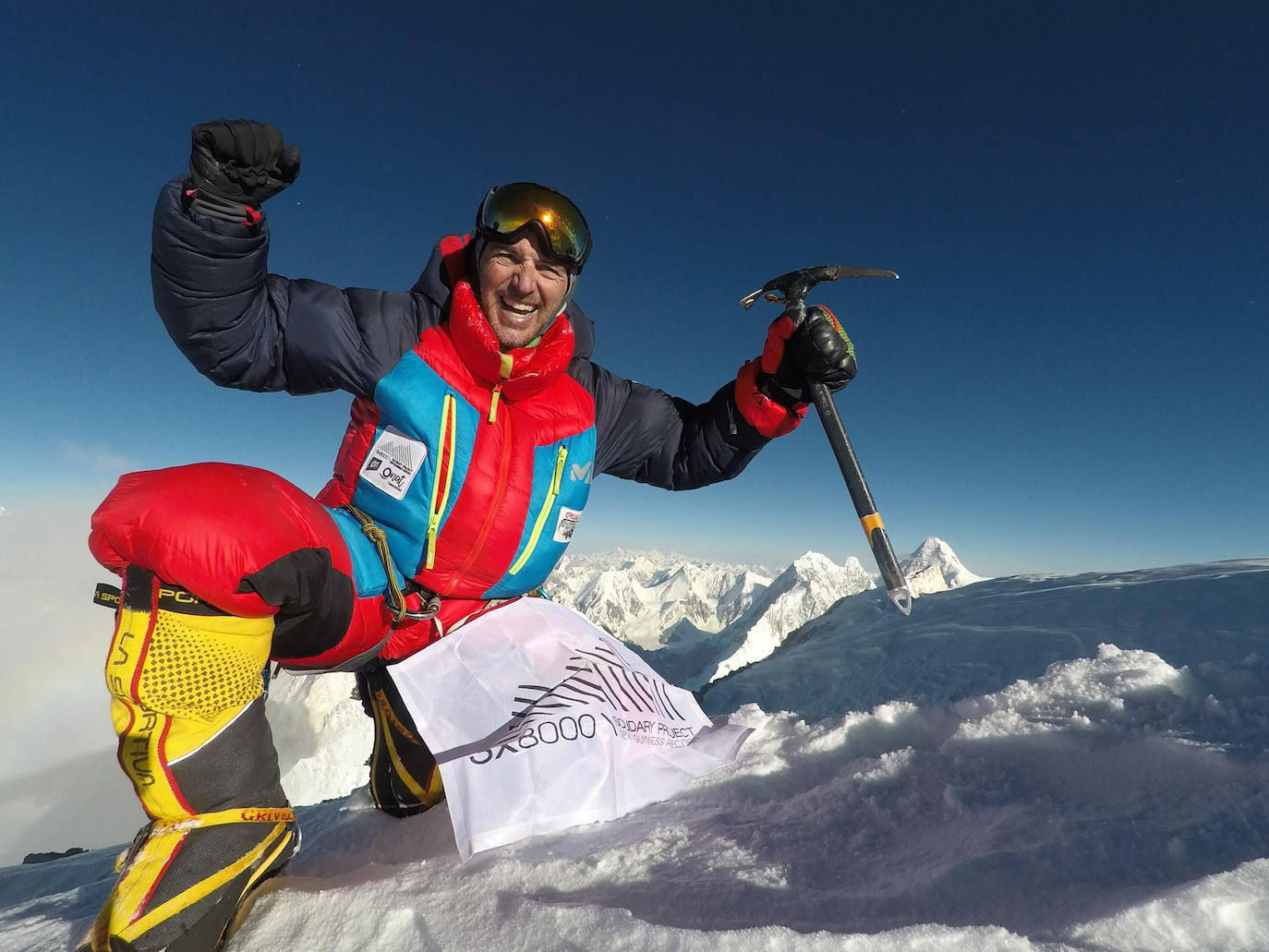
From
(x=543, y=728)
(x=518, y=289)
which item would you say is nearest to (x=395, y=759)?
(x=543, y=728)

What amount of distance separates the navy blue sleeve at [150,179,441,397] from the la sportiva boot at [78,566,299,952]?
41.6 inches

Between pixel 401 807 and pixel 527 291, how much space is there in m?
2.48

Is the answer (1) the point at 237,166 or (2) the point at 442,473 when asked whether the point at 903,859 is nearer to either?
(2) the point at 442,473

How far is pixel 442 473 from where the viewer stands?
235 cm

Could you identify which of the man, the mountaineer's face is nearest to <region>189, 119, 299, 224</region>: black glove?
the man

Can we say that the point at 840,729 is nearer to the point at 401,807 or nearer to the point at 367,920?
the point at 367,920

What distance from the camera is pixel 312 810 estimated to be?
10.5ft

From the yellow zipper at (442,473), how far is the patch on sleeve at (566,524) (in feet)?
1.90

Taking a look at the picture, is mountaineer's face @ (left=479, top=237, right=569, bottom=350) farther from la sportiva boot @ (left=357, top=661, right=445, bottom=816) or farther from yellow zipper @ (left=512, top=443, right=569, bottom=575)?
la sportiva boot @ (left=357, top=661, right=445, bottom=816)

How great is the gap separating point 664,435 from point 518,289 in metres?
1.35

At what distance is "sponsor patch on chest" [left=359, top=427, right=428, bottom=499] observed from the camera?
2.35 metres

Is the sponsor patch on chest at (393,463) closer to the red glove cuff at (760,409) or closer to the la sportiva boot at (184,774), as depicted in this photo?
the la sportiva boot at (184,774)

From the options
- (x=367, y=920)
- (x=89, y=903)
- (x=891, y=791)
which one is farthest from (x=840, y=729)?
(x=89, y=903)

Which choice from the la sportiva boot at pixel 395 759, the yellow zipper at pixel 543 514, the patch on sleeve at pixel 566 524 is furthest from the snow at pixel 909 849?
the patch on sleeve at pixel 566 524
